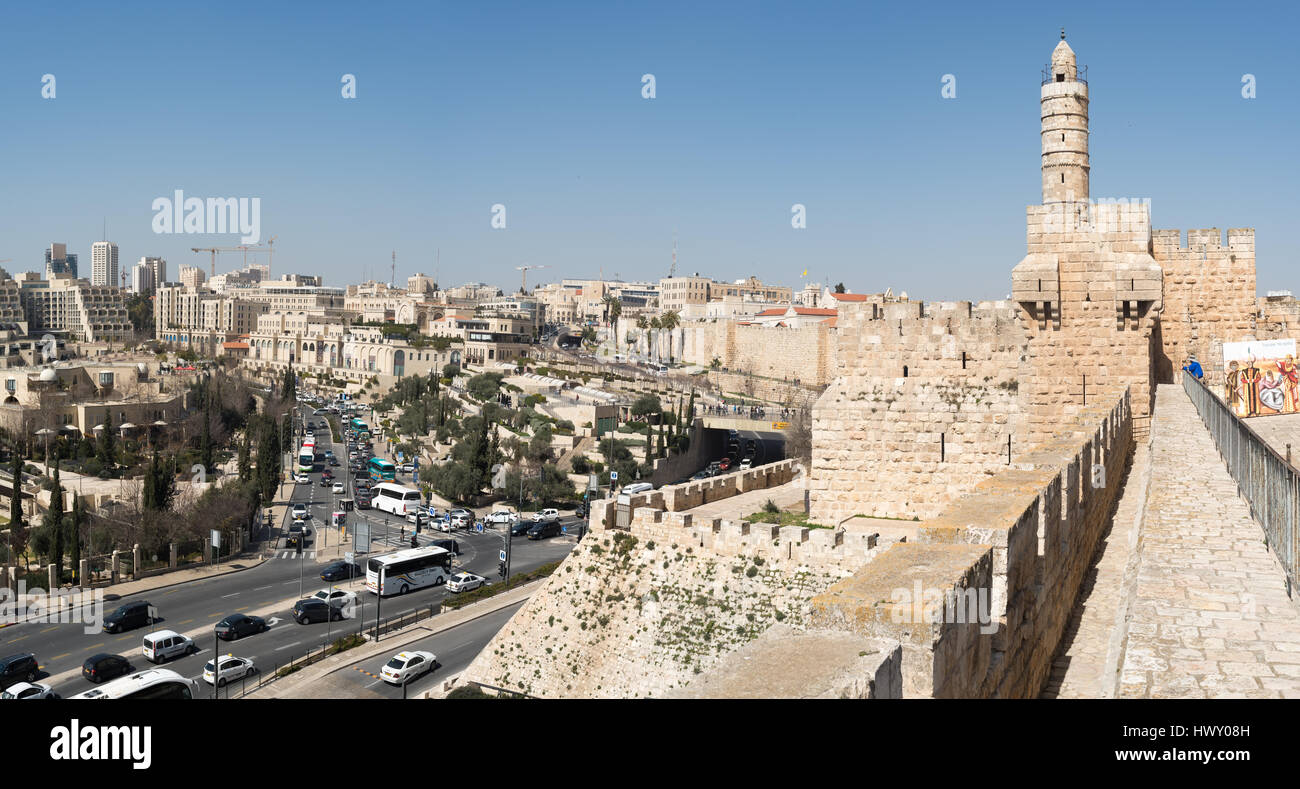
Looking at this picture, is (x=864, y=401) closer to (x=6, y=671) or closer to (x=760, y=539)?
(x=760, y=539)

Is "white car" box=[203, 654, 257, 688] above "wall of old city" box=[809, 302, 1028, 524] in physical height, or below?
below

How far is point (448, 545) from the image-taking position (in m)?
28.5

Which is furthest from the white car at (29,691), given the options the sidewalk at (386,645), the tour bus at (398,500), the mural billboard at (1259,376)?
the mural billboard at (1259,376)

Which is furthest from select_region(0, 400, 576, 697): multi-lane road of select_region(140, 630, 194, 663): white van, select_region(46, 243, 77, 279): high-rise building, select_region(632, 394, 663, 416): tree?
select_region(46, 243, 77, 279): high-rise building

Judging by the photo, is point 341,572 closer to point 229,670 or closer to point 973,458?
point 229,670

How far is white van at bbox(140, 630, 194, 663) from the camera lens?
18.7m

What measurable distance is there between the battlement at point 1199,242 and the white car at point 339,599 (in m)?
17.3

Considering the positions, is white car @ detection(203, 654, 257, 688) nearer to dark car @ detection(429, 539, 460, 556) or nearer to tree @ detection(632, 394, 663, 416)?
dark car @ detection(429, 539, 460, 556)

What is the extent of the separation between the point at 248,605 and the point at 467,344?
56468mm

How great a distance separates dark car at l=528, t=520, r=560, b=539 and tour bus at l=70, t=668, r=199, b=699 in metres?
14.6

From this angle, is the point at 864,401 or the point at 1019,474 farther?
the point at 864,401

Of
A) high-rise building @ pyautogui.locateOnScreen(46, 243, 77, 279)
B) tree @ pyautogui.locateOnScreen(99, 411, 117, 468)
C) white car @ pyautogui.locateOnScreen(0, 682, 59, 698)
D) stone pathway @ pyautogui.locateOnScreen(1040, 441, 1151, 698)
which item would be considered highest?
high-rise building @ pyautogui.locateOnScreen(46, 243, 77, 279)
